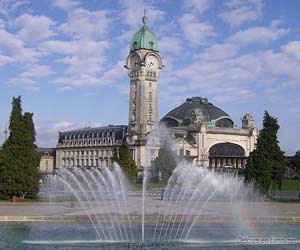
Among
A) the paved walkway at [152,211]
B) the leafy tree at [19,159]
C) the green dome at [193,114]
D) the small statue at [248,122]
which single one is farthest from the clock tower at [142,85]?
the paved walkway at [152,211]

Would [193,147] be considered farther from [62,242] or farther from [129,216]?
[62,242]

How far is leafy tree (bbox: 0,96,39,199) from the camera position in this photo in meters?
48.1

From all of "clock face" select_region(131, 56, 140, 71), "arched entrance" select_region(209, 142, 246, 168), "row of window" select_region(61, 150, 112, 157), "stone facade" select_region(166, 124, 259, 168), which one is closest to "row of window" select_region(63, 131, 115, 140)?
"row of window" select_region(61, 150, 112, 157)

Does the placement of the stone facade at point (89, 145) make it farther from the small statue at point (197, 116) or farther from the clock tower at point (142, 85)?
the small statue at point (197, 116)

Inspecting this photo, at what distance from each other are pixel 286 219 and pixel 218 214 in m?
4.26

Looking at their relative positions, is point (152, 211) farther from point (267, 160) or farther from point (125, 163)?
point (125, 163)

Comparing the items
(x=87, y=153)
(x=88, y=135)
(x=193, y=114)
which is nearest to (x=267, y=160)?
(x=193, y=114)

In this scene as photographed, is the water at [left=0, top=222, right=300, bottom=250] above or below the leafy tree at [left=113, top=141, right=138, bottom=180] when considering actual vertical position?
below

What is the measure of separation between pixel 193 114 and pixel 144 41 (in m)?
23.9

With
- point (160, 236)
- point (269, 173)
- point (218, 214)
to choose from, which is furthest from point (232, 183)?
point (160, 236)

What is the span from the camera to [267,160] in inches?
2079

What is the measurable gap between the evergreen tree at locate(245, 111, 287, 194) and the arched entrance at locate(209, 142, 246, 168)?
287 ft

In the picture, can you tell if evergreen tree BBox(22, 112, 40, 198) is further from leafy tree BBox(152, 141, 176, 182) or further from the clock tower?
the clock tower

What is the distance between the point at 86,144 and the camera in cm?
16038
